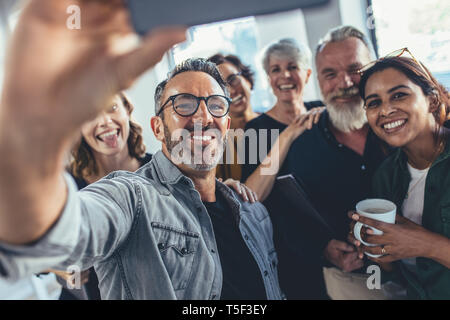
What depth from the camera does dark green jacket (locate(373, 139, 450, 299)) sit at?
1.90ft

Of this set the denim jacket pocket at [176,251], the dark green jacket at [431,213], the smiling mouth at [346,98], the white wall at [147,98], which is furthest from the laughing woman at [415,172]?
the white wall at [147,98]

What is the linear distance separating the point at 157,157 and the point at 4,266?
0.31 m

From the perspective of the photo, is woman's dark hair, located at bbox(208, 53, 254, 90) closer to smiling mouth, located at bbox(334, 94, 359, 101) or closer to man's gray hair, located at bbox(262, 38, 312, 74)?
man's gray hair, located at bbox(262, 38, 312, 74)

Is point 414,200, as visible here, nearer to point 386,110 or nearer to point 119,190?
point 386,110

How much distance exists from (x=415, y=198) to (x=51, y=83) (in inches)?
28.4

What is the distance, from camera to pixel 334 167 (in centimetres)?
76

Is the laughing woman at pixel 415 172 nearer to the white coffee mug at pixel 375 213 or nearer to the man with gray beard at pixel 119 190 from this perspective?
the white coffee mug at pixel 375 213

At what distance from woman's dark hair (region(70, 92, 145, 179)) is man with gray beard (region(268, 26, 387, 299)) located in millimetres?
339

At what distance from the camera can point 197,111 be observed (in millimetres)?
487

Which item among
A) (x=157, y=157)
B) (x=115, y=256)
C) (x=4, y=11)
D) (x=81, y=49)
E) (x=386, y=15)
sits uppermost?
(x=386, y=15)

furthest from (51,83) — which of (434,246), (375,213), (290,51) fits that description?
(290,51)

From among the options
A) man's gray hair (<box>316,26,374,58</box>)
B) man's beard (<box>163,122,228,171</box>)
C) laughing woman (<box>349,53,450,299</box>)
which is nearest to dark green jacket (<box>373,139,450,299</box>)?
laughing woman (<box>349,53,450,299</box>)
